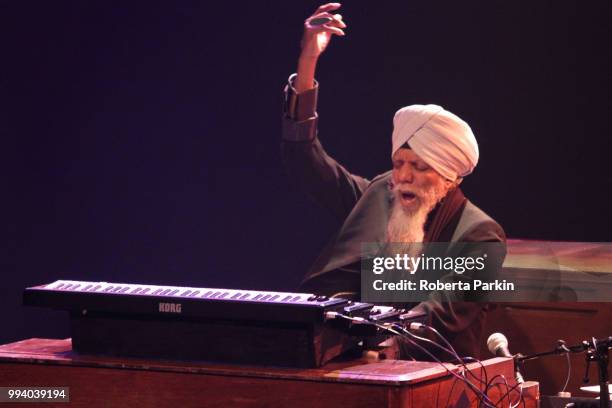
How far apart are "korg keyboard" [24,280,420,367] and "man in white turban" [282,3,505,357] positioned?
1602 mm

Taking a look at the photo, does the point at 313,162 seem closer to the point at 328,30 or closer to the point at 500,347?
the point at 328,30

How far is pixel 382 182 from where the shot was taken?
14.1 ft

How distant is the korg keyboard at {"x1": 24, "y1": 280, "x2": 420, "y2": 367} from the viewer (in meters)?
2.39

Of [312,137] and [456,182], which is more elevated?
[312,137]

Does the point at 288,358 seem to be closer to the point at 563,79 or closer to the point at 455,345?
the point at 455,345

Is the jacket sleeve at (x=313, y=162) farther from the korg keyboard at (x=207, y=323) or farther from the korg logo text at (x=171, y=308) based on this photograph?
the korg logo text at (x=171, y=308)

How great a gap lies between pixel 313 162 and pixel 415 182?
0.43m

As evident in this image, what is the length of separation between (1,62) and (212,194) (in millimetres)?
1315

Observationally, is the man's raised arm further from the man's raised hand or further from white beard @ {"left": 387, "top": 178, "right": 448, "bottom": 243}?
white beard @ {"left": 387, "top": 178, "right": 448, "bottom": 243}

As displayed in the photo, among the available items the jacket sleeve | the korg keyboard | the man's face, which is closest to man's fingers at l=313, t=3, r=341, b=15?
the jacket sleeve

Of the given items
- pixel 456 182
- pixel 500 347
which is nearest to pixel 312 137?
pixel 456 182

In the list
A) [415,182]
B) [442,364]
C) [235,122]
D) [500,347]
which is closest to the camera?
[442,364]

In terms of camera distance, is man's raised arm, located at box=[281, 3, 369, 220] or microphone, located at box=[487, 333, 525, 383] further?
man's raised arm, located at box=[281, 3, 369, 220]

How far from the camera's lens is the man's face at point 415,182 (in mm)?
4230
